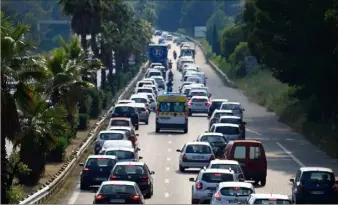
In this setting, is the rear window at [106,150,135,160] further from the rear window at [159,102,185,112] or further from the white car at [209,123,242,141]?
the rear window at [159,102,185,112]

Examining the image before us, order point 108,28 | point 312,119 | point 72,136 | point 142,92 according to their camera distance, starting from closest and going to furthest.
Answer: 1. point 72,136
2. point 312,119
3. point 142,92
4. point 108,28

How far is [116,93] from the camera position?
92.8m

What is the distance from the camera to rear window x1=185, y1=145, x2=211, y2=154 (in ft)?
156

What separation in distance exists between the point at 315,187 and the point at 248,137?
28.6 metres

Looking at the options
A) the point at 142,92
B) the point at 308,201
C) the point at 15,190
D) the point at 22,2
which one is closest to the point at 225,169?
the point at 308,201

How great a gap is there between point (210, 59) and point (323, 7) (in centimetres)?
10328

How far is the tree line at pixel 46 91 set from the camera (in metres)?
35.2

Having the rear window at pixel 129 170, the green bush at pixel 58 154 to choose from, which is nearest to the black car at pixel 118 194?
the rear window at pixel 129 170

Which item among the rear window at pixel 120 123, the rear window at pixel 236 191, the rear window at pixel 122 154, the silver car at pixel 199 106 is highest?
the rear window at pixel 236 191

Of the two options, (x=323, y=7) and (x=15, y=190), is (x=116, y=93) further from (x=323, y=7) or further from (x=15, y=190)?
(x=15, y=190)

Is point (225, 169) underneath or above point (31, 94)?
underneath

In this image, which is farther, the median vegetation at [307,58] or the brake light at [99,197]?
the median vegetation at [307,58]

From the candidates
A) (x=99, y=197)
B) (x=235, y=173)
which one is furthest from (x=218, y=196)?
(x=235, y=173)

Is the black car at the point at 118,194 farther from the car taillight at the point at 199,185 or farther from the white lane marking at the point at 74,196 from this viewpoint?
the white lane marking at the point at 74,196
